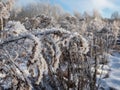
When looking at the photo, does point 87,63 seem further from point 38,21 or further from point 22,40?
point 38,21

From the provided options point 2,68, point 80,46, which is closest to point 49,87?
point 2,68

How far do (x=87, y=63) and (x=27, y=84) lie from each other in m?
2.35

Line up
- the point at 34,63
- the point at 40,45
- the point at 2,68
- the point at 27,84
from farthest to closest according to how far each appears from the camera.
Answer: the point at 2,68 → the point at 27,84 → the point at 34,63 → the point at 40,45

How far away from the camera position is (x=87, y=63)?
198 inches

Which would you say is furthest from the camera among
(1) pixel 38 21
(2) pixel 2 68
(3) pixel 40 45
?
(1) pixel 38 21

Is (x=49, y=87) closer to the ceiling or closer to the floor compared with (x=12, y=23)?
closer to the floor

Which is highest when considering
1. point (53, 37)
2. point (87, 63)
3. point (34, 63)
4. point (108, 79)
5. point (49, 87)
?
point (53, 37)

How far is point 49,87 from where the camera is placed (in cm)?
544

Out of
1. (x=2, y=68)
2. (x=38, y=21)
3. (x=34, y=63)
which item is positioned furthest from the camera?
(x=38, y=21)

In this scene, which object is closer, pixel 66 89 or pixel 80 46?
pixel 80 46

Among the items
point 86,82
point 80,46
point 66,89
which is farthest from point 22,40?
point 86,82

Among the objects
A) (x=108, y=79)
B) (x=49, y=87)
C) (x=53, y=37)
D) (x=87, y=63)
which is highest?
(x=53, y=37)

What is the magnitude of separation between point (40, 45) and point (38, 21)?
624cm

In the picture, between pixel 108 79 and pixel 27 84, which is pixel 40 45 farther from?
pixel 108 79
